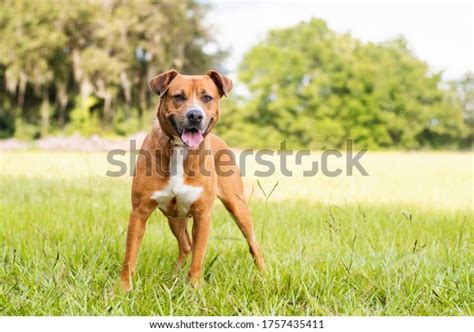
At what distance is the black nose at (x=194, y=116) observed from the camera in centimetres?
368

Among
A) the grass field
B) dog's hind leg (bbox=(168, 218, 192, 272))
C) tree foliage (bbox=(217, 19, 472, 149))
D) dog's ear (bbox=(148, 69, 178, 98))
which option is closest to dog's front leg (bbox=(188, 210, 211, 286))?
the grass field

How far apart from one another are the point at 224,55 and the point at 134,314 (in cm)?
2988

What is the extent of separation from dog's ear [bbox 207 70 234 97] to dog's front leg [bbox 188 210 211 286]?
98 cm

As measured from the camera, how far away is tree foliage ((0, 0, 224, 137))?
3036 cm

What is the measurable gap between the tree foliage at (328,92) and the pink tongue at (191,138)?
28242mm

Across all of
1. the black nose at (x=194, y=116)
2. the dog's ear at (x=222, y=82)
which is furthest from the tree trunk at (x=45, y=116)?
the black nose at (x=194, y=116)

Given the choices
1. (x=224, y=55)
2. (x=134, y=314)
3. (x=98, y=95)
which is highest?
(x=224, y=55)

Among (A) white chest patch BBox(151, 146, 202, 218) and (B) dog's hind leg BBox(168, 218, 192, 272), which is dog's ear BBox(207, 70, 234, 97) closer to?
(A) white chest patch BBox(151, 146, 202, 218)

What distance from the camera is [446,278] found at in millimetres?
3750

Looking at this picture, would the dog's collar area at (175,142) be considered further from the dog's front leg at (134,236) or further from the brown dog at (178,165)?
the dog's front leg at (134,236)

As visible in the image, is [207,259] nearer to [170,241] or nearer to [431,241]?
[170,241]

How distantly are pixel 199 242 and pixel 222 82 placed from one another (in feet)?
4.14

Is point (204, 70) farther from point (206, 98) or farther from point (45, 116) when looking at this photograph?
point (206, 98)
